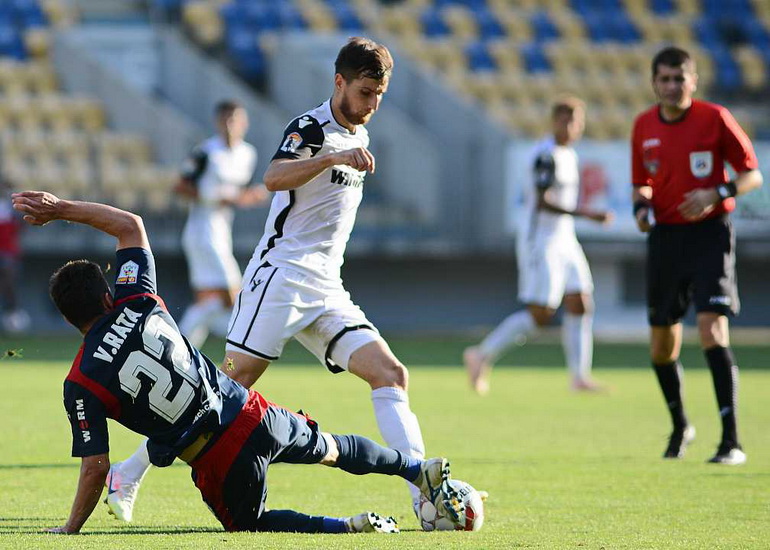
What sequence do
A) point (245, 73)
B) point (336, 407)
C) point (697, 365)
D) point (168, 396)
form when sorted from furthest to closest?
point (245, 73) < point (697, 365) < point (336, 407) < point (168, 396)

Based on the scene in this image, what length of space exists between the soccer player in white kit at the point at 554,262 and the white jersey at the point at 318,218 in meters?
5.92

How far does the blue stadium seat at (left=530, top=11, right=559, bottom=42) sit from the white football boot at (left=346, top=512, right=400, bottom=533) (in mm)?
20336

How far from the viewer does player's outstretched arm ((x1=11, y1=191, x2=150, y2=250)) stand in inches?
202

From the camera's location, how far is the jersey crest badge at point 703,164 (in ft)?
25.6

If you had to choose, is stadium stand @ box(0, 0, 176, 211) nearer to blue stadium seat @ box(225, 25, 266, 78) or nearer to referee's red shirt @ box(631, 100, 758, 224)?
blue stadium seat @ box(225, 25, 266, 78)

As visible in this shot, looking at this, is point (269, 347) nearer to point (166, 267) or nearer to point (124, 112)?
point (166, 267)

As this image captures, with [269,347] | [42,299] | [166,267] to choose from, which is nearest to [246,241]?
[166,267]

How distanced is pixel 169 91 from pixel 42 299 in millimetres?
4321

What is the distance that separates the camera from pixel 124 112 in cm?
2086

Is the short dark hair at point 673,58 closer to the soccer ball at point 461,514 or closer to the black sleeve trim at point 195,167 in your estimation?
the soccer ball at point 461,514

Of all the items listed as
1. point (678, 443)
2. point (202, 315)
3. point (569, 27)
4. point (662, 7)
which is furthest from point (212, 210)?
point (662, 7)

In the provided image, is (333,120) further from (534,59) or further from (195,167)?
(534,59)

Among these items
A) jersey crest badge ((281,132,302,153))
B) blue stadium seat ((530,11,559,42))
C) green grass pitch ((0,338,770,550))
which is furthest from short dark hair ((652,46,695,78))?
blue stadium seat ((530,11,559,42))

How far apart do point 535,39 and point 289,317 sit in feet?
63.7
